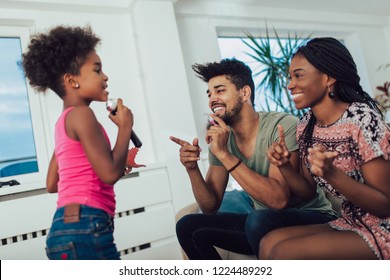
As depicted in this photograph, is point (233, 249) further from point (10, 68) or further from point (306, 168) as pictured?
point (10, 68)

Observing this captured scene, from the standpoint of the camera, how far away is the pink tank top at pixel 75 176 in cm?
72

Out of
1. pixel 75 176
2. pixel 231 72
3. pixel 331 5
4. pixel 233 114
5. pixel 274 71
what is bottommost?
pixel 75 176

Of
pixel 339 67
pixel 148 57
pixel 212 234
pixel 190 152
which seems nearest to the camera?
pixel 339 67

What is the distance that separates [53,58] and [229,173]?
26.5 inches

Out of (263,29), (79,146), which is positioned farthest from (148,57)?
(79,146)

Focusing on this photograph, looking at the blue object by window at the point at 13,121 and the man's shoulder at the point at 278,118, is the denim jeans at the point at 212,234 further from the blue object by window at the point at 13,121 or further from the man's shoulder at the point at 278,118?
the blue object by window at the point at 13,121

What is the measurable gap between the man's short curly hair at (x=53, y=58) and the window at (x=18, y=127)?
1167 mm

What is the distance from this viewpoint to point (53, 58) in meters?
0.74

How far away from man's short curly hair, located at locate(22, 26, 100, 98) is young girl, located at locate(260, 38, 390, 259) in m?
0.46

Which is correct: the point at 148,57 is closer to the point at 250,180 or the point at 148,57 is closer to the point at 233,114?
the point at 233,114

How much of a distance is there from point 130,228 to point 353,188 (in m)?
1.34

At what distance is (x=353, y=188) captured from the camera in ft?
2.68

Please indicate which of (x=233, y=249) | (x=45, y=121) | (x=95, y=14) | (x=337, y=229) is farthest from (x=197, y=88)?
(x=337, y=229)

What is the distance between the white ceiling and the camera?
7.13ft
